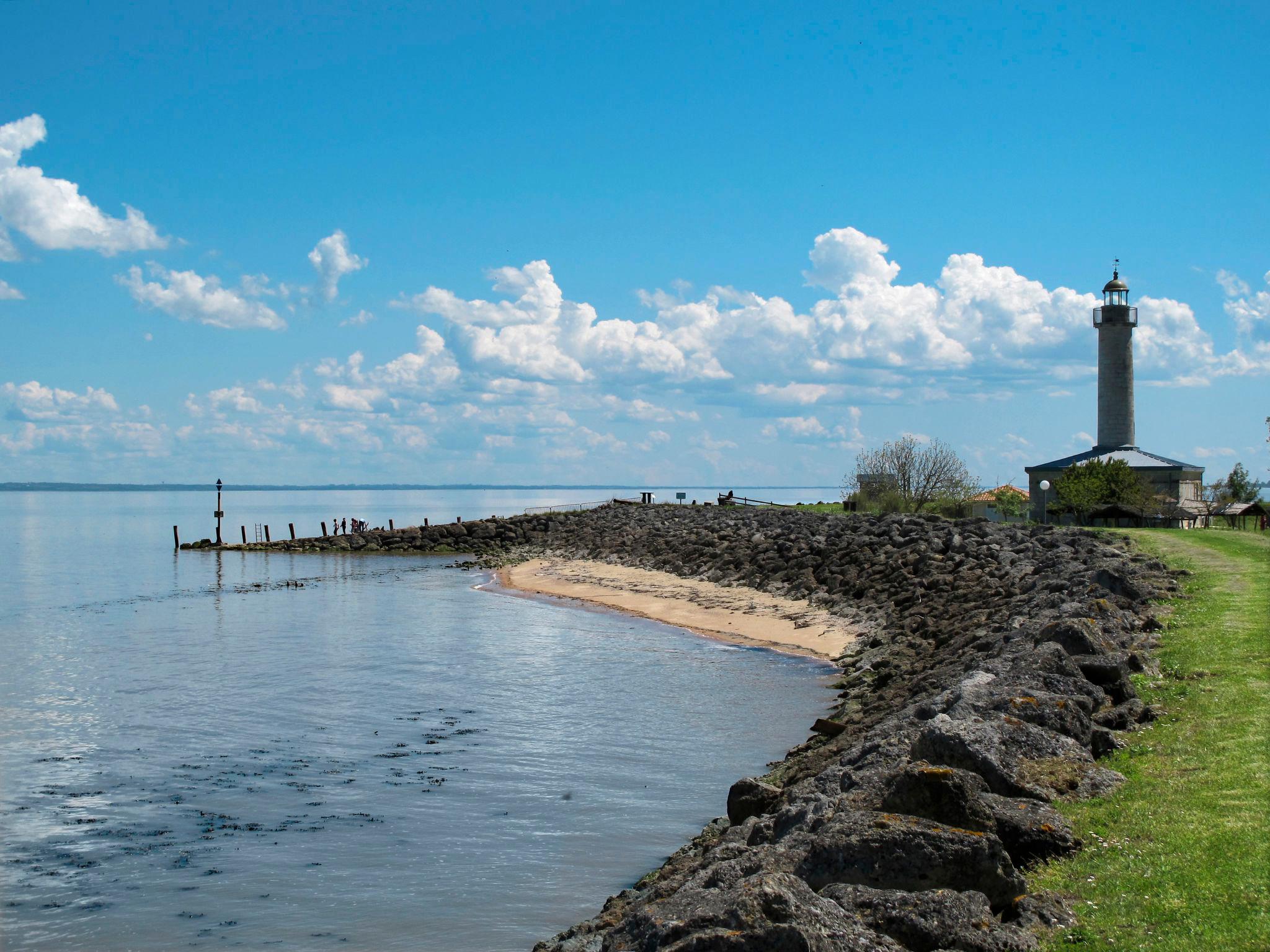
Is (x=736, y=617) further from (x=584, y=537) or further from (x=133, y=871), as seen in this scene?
(x=584, y=537)

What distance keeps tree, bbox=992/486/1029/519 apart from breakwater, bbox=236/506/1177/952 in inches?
1313

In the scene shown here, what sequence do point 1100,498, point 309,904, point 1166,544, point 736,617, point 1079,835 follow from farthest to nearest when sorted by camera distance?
point 1100,498, point 736,617, point 1166,544, point 309,904, point 1079,835

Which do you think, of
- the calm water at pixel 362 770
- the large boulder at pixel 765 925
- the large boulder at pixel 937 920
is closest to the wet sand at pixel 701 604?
the calm water at pixel 362 770

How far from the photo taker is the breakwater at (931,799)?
17.3 ft

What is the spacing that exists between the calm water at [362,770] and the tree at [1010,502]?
93.0 feet

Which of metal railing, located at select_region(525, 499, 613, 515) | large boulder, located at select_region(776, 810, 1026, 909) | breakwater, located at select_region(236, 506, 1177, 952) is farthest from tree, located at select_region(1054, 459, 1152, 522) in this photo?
large boulder, located at select_region(776, 810, 1026, 909)

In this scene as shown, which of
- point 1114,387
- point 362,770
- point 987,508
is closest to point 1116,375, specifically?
point 1114,387

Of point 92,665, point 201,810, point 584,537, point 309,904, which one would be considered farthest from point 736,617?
point 584,537

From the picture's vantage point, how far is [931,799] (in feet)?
21.1

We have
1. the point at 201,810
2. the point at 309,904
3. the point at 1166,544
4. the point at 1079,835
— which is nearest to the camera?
the point at 1079,835

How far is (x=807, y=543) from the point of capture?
3950 cm

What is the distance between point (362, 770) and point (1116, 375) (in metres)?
59.6

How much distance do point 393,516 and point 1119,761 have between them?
5294 inches

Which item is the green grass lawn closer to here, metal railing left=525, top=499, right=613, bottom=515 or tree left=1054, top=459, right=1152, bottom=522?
tree left=1054, top=459, right=1152, bottom=522
